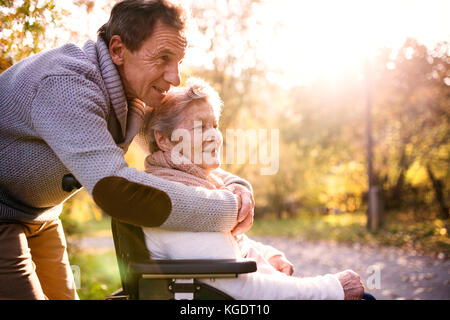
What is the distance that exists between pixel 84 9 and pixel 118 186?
1.95m

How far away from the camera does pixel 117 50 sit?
191 centimetres

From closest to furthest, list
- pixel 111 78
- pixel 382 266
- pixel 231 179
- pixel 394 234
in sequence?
pixel 111 78, pixel 231 179, pixel 382 266, pixel 394 234

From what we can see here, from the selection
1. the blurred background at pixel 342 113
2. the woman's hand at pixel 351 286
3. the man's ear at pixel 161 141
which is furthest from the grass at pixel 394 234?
the man's ear at pixel 161 141

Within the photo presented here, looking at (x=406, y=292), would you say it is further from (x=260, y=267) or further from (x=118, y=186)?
(x=118, y=186)

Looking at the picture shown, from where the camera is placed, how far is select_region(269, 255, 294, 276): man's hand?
2162 millimetres

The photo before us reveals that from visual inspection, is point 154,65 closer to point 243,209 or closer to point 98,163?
point 98,163

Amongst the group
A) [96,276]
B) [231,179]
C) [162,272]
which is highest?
[231,179]

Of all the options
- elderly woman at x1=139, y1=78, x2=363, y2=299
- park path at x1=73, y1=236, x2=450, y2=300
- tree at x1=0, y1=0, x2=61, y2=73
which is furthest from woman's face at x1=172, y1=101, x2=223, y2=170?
park path at x1=73, y1=236, x2=450, y2=300

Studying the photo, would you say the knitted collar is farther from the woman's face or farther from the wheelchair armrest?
the wheelchair armrest

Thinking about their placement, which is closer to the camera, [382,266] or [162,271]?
[162,271]

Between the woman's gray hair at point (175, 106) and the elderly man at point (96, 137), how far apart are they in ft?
0.20

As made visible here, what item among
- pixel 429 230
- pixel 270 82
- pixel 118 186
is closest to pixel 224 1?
pixel 270 82

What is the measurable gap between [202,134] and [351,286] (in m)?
0.94

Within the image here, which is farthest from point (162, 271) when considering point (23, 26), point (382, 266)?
point (382, 266)
